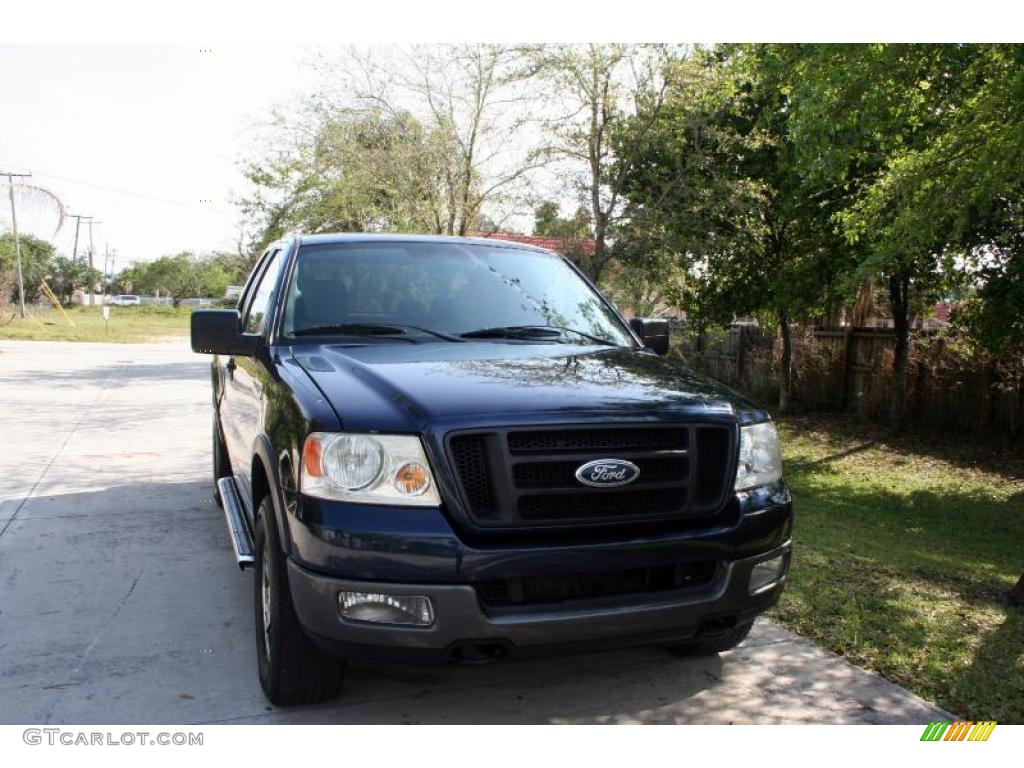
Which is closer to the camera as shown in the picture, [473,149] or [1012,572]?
[1012,572]

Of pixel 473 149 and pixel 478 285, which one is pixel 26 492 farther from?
pixel 473 149

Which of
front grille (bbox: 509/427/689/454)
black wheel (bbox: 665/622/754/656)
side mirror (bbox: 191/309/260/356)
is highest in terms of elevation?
side mirror (bbox: 191/309/260/356)

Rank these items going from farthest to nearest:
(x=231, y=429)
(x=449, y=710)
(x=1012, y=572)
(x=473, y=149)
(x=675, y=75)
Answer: (x=473, y=149) < (x=675, y=75) < (x=1012, y=572) < (x=231, y=429) < (x=449, y=710)

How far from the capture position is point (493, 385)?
3.20 meters

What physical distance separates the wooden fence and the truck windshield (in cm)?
1028

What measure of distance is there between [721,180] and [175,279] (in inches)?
4105

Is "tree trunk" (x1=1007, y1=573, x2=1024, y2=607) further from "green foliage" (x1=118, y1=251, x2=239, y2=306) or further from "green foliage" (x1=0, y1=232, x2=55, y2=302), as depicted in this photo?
"green foliage" (x1=118, y1=251, x2=239, y2=306)

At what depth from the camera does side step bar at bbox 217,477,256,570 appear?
378cm

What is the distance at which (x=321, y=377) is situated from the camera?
337 centimetres

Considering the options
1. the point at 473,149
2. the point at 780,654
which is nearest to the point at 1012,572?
the point at 780,654

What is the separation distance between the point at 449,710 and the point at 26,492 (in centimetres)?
516

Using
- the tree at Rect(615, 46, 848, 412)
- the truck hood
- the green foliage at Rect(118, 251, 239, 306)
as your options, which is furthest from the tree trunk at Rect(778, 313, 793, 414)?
the green foliage at Rect(118, 251, 239, 306)

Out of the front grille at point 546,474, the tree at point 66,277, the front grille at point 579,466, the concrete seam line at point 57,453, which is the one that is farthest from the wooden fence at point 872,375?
the tree at point 66,277

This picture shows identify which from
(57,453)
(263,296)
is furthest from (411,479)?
(57,453)
